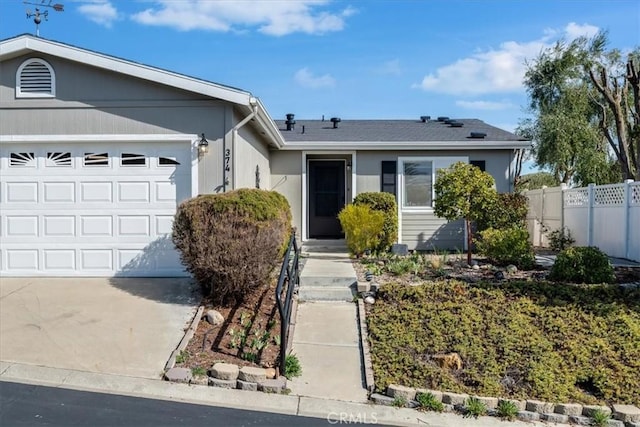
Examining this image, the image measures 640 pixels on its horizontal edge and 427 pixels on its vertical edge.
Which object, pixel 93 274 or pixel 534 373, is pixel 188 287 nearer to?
pixel 93 274

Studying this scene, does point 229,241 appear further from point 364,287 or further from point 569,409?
point 569,409

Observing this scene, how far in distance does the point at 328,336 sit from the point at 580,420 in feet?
9.03

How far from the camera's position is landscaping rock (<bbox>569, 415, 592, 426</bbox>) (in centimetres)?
405

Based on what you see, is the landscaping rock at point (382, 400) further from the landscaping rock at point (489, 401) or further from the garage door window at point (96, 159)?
the garage door window at point (96, 159)

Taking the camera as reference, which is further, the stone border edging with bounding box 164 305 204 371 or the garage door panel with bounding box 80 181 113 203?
the garage door panel with bounding box 80 181 113 203

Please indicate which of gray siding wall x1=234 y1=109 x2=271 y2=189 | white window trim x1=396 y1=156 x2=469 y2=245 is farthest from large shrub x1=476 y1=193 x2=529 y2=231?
gray siding wall x1=234 y1=109 x2=271 y2=189

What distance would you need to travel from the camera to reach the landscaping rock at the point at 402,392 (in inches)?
171

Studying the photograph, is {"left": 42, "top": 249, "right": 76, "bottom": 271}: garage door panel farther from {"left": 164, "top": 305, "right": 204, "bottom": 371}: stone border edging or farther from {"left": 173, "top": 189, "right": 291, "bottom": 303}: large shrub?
{"left": 164, "top": 305, "right": 204, "bottom": 371}: stone border edging

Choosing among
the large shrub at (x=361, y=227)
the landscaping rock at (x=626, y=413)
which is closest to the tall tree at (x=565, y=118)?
the large shrub at (x=361, y=227)

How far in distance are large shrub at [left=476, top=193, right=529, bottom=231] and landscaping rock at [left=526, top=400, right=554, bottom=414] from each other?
6.34m

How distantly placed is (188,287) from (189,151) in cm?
224

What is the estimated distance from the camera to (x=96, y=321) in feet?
19.0

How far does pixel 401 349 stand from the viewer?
16.9ft

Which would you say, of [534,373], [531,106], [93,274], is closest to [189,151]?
[93,274]
